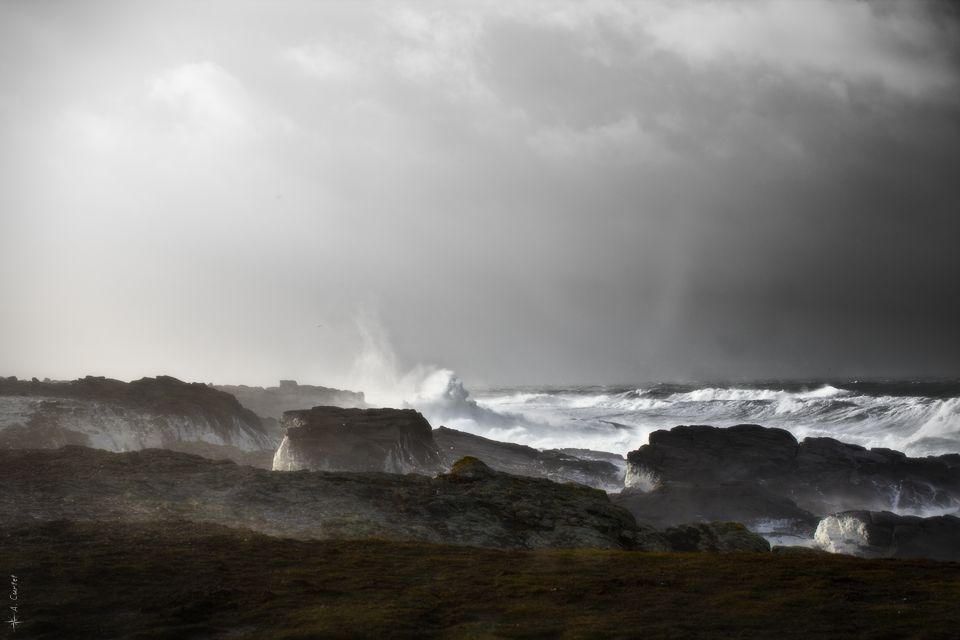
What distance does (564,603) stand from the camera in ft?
31.7

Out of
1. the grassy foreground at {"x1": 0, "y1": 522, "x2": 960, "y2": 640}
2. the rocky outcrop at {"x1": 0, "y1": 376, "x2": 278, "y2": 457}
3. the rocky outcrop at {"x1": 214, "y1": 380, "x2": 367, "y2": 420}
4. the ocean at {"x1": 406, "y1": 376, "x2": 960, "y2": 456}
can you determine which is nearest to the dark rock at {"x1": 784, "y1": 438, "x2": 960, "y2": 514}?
the ocean at {"x1": 406, "y1": 376, "x2": 960, "y2": 456}

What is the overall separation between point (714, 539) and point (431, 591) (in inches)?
351

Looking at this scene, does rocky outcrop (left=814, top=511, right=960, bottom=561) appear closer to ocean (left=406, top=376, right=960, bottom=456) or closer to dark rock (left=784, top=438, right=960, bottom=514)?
dark rock (left=784, top=438, right=960, bottom=514)

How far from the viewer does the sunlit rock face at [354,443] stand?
98.0 feet

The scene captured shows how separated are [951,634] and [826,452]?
2915 centimetres

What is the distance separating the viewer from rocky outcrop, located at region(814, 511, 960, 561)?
23.0m

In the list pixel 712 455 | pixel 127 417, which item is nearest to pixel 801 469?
pixel 712 455

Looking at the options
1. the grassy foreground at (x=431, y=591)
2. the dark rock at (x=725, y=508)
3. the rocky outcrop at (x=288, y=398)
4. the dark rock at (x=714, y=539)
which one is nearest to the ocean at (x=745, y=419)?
the rocky outcrop at (x=288, y=398)

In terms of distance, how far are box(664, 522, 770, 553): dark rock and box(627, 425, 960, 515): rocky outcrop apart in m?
14.9

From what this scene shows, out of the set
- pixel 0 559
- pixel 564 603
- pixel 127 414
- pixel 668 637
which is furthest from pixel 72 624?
pixel 127 414

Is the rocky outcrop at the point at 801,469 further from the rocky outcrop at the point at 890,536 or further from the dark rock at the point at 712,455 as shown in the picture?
the rocky outcrop at the point at 890,536

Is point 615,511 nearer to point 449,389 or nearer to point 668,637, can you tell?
point 668,637

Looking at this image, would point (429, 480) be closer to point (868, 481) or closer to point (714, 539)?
point (714, 539)

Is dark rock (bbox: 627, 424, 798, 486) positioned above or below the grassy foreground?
above
